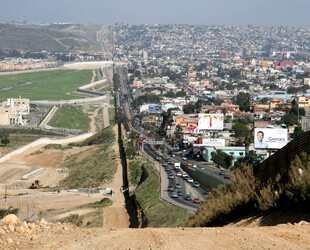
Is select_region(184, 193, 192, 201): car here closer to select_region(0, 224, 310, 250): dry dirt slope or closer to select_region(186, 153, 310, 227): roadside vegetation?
select_region(186, 153, 310, 227): roadside vegetation

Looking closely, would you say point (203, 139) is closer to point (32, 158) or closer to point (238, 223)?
point (32, 158)

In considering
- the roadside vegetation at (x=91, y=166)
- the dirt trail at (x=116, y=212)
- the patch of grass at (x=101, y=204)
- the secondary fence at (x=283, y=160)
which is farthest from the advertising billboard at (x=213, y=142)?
the secondary fence at (x=283, y=160)

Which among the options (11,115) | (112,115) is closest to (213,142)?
(11,115)

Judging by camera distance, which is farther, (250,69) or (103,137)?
(250,69)

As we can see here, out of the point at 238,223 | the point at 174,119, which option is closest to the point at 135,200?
the point at 238,223

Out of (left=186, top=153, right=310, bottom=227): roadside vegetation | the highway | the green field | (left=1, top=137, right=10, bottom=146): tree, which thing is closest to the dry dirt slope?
(left=186, top=153, right=310, bottom=227): roadside vegetation

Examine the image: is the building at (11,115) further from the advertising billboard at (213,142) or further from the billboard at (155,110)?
the advertising billboard at (213,142)

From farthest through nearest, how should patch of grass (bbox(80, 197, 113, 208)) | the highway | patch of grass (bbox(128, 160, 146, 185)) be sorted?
patch of grass (bbox(128, 160, 146, 185)), patch of grass (bbox(80, 197, 113, 208)), the highway
